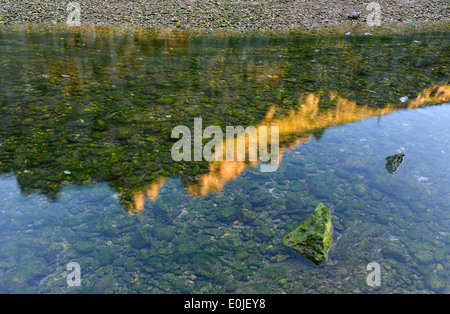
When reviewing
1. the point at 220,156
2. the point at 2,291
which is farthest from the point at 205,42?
the point at 2,291

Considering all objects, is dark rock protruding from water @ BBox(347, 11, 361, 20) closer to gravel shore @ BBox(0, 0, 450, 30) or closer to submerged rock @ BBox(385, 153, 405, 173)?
gravel shore @ BBox(0, 0, 450, 30)

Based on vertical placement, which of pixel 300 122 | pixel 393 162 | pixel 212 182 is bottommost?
pixel 212 182

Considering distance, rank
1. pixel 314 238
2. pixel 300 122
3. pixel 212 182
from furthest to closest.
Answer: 1. pixel 300 122
2. pixel 212 182
3. pixel 314 238

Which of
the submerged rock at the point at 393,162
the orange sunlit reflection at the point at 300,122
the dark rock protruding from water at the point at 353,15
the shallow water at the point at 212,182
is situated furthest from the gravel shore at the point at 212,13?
the submerged rock at the point at 393,162

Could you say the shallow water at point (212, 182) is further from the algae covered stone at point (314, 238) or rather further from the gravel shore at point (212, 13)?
the gravel shore at point (212, 13)

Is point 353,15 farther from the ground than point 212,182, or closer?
farther from the ground

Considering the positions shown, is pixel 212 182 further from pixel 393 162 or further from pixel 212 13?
pixel 212 13

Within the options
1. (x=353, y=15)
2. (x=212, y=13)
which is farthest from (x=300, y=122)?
(x=353, y=15)

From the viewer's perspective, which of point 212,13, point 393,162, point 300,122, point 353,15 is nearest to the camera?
point 393,162
